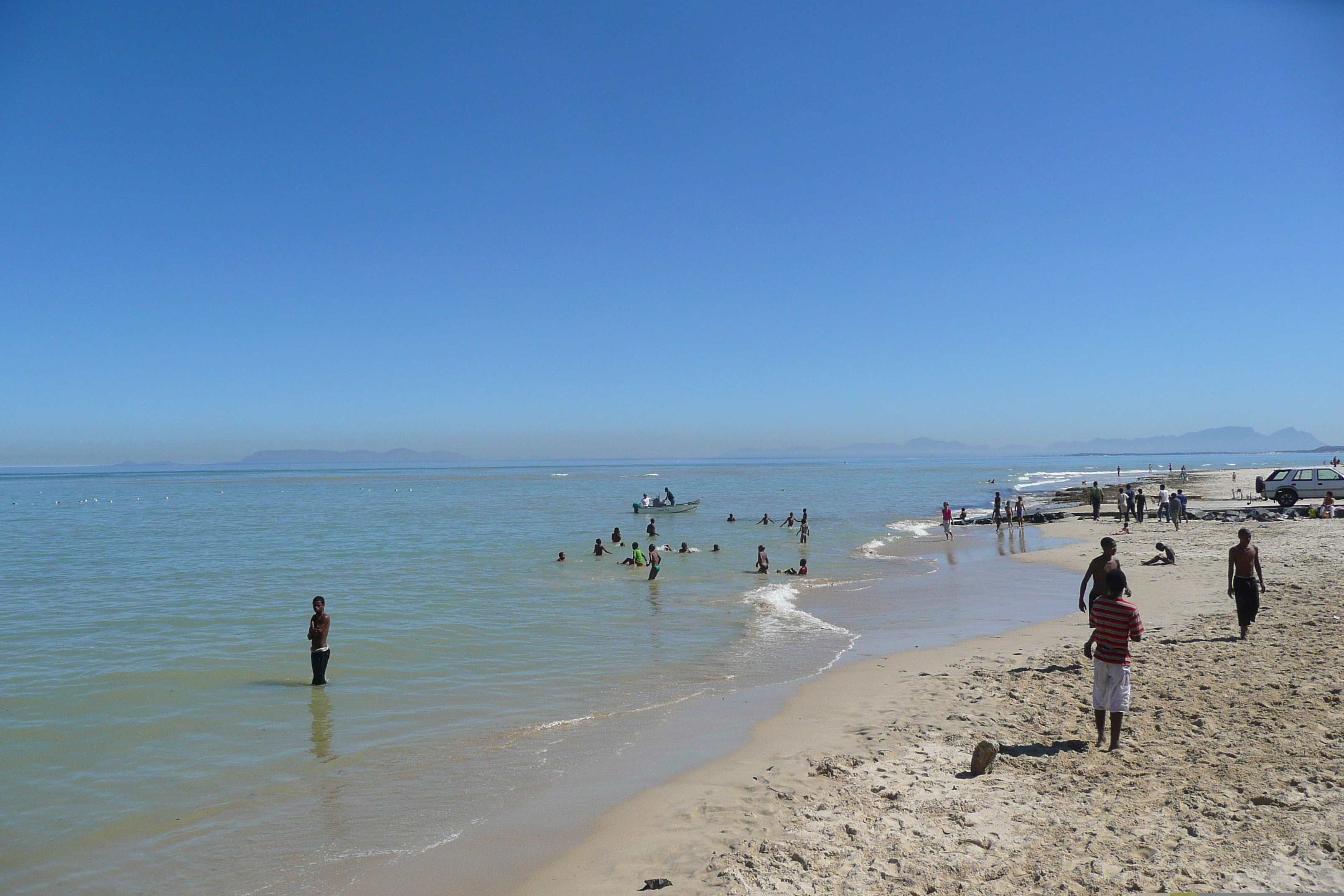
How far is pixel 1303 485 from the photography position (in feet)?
113

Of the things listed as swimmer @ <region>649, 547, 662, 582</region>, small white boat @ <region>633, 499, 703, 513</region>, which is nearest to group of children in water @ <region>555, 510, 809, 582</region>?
swimmer @ <region>649, 547, 662, 582</region>

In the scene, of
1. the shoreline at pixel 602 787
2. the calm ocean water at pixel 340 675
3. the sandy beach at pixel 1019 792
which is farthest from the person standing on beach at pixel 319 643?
the sandy beach at pixel 1019 792

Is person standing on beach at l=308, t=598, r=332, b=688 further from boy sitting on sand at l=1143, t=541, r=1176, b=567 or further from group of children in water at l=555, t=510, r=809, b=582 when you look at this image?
boy sitting on sand at l=1143, t=541, r=1176, b=567

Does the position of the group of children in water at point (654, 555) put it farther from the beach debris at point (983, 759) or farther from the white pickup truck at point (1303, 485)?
the white pickup truck at point (1303, 485)

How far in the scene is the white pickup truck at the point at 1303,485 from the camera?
111 ft

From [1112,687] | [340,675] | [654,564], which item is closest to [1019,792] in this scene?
[1112,687]

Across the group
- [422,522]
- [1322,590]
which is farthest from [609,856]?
[422,522]

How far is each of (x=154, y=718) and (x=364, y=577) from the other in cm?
1383

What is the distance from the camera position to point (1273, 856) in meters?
4.90

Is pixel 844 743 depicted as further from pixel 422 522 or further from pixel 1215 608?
pixel 422 522

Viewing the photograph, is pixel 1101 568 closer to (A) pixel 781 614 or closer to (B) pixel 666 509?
(A) pixel 781 614

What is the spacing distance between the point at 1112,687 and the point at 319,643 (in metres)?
10.7

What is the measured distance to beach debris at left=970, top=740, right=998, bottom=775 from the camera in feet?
23.1

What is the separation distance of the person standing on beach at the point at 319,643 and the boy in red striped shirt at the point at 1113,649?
10.4m
